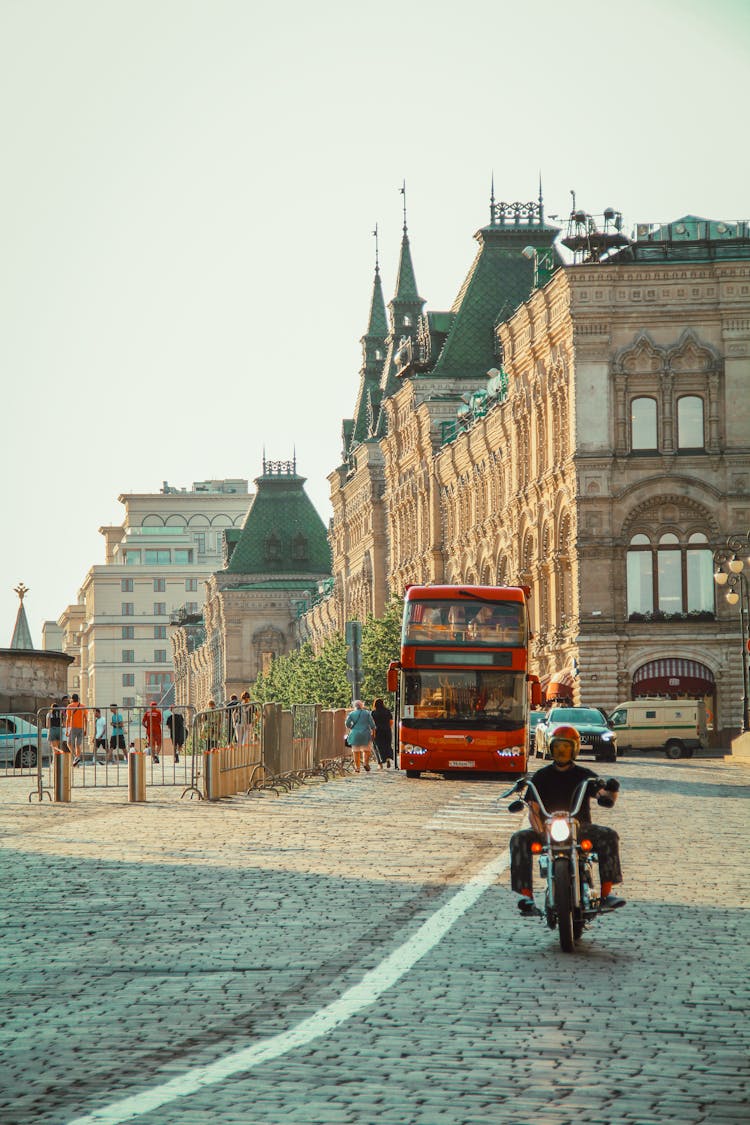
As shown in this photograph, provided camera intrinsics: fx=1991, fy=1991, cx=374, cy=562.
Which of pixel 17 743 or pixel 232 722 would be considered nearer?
pixel 232 722

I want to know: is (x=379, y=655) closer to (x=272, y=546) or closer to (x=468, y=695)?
(x=468, y=695)

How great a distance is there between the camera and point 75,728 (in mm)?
37500

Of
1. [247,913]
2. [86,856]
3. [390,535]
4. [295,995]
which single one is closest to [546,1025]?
[295,995]

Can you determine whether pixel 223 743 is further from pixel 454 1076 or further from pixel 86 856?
pixel 454 1076

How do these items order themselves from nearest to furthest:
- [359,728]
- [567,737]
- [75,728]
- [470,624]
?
[567,737]
[75,728]
[470,624]
[359,728]

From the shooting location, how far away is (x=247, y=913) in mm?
13922

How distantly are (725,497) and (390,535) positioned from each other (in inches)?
1498

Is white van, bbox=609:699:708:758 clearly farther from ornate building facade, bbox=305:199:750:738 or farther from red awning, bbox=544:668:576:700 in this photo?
red awning, bbox=544:668:576:700

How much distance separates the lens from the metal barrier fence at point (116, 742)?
36531 mm

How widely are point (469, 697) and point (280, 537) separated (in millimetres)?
115973

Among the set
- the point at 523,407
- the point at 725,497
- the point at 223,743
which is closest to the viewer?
the point at 223,743

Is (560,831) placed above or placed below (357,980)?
above

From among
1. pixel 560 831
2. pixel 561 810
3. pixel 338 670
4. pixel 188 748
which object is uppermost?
pixel 338 670

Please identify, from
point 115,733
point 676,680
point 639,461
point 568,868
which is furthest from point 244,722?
point 639,461
